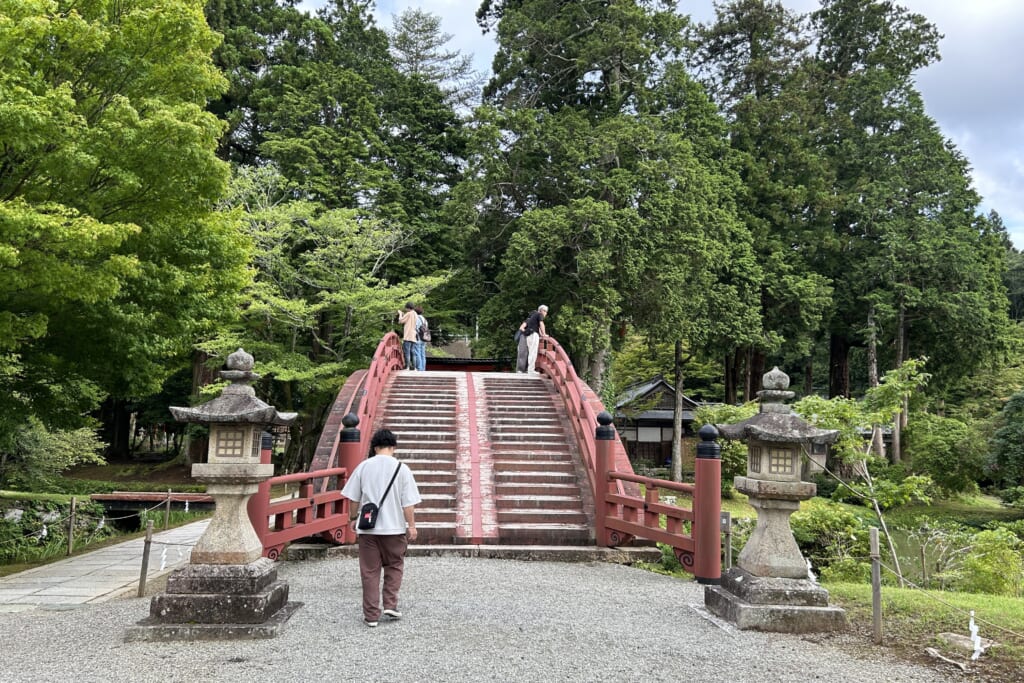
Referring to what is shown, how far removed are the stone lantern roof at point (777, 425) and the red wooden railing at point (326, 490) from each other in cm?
450

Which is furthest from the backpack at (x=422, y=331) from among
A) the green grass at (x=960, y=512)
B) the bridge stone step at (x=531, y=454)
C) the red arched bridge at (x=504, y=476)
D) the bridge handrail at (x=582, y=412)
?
the green grass at (x=960, y=512)

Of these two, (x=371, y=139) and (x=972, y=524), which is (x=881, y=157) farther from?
(x=371, y=139)

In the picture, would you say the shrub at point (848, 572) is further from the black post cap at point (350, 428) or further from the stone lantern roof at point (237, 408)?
the stone lantern roof at point (237, 408)

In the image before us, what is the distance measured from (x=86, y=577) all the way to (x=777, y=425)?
8784 millimetres

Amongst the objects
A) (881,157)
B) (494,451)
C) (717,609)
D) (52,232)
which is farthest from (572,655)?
(881,157)

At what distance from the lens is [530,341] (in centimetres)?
1558

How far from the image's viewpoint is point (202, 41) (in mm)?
10883

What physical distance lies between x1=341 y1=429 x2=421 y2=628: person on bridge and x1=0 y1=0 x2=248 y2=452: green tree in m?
4.63

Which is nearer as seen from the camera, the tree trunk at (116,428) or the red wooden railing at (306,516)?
the red wooden railing at (306,516)

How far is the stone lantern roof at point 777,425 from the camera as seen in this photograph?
5.53m

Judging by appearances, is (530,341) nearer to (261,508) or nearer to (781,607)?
(261,508)

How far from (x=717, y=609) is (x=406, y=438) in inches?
253

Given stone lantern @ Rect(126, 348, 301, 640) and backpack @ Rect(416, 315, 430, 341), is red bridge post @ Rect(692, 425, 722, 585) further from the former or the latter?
backpack @ Rect(416, 315, 430, 341)

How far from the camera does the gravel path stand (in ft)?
14.3
